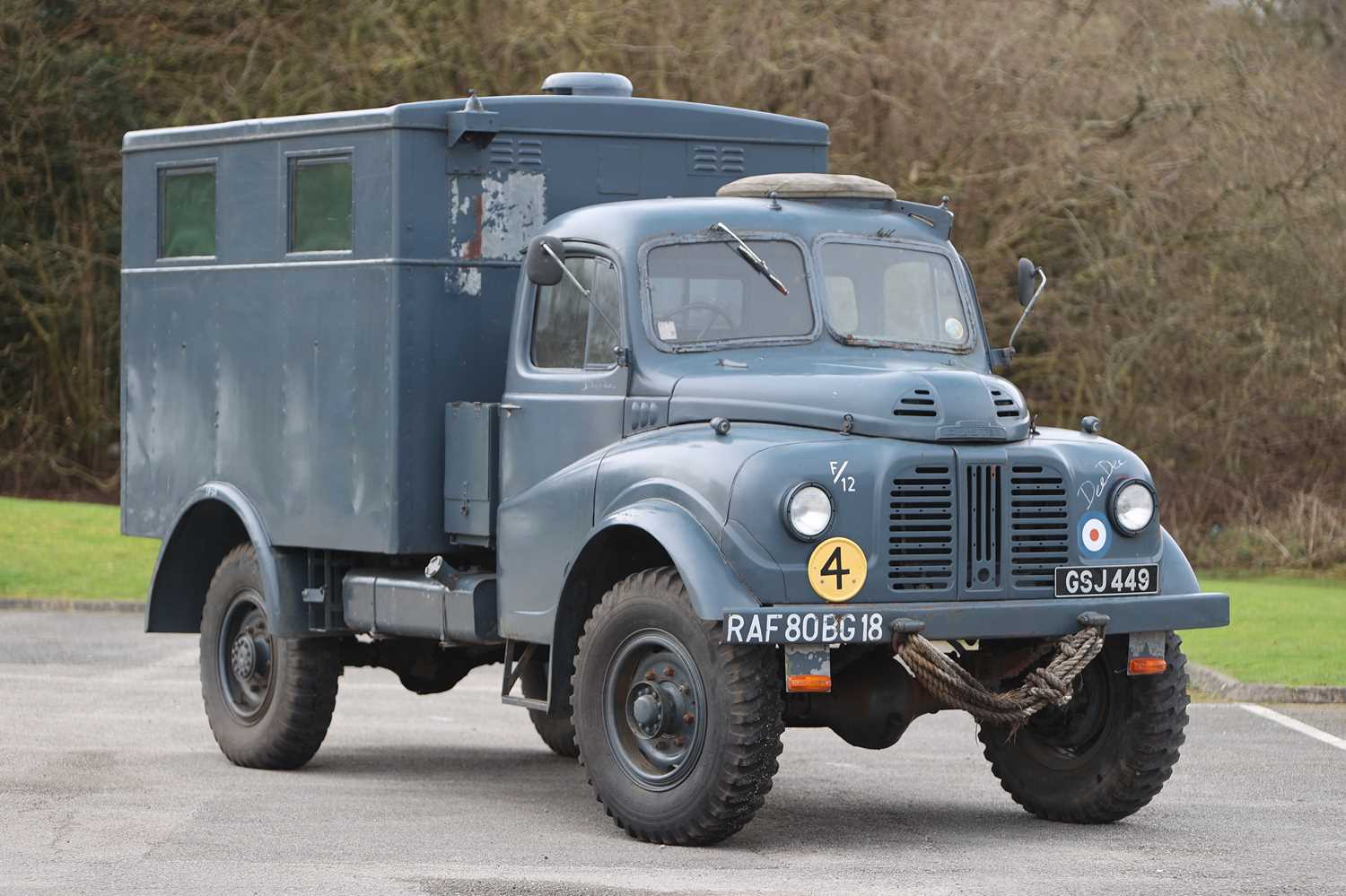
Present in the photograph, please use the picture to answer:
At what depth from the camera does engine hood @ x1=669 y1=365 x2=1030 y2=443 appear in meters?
9.27

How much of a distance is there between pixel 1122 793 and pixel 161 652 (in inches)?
390

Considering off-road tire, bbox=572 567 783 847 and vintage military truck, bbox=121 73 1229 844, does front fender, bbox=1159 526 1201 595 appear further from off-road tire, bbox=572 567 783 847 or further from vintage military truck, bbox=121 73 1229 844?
off-road tire, bbox=572 567 783 847

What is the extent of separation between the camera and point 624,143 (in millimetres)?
11484

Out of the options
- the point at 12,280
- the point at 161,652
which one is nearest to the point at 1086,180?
the point at 161,652

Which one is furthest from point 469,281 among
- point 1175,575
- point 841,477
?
point 1175,575

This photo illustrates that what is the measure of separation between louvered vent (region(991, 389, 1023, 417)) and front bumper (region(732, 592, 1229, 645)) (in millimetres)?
761

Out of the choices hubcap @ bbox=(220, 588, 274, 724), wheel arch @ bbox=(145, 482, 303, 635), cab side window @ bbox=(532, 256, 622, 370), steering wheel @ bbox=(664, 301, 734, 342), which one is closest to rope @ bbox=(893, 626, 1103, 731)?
steering wheel @ bbox=(664, 301, 734, 342)

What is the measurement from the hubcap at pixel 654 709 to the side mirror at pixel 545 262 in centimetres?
175

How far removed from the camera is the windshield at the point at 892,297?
1041 cm

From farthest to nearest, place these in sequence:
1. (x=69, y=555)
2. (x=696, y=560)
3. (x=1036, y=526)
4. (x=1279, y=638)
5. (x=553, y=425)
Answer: (x=69, y=555)
(x=1279, y=638)
(x=553, y=425)
(x=1036, y=526)
(x=696, y=560)

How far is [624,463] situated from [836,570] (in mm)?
1168

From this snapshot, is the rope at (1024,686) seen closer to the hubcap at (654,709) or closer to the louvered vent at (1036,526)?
the louvered vent at (1036,526)

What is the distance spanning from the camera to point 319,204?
1160cm

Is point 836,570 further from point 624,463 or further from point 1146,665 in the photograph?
point 1146,665
